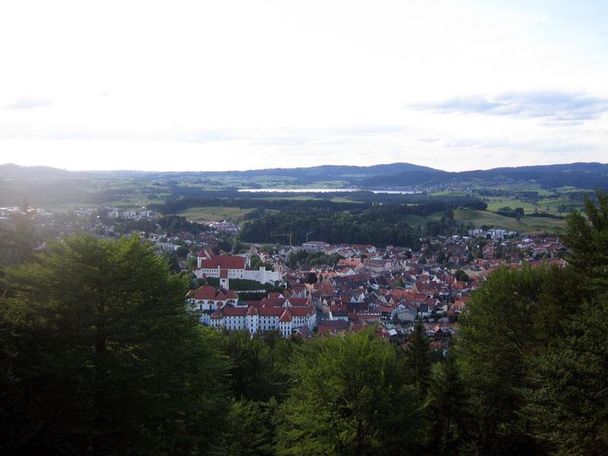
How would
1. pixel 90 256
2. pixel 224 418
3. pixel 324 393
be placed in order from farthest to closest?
pixel 324 393, pixel 224 418, pixel 90 256

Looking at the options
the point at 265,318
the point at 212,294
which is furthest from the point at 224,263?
the point at 265,318

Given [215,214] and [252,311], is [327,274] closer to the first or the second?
[252,311]

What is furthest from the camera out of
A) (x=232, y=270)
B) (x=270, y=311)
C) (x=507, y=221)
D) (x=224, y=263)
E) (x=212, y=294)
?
(x=507, y=221)

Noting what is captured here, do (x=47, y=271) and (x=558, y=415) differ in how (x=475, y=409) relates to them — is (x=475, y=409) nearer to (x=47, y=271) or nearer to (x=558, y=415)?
(x=558, y=415)

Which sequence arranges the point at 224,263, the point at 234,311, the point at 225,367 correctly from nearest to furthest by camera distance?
the point at 225,367, the point at 234,311, the point at 224,263

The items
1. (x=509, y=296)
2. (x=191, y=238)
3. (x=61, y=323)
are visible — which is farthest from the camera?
(x=191, y=238)

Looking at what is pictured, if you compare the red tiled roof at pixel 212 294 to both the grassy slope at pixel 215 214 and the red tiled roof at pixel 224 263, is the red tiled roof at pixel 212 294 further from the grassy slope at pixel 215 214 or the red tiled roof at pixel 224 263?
the grassy slope at pixel 215 214

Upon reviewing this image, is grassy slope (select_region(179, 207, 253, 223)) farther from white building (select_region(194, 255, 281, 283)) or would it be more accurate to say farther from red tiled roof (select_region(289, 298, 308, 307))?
red tiled roof (select_region(289, 298, 308, 307))

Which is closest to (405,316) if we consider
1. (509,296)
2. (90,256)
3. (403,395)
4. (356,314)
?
(356,314)

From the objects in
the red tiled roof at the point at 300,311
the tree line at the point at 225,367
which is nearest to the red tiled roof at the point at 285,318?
the red tiled roof at the point at 300,311
